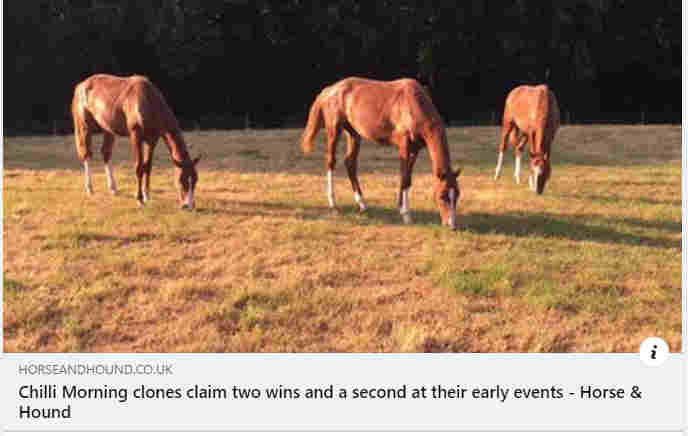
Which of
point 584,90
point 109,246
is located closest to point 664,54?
point 584,90

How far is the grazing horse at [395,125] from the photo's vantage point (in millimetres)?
8586

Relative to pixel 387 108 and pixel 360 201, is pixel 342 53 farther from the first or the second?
pixel 387 108

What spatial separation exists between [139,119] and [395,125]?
422 cm

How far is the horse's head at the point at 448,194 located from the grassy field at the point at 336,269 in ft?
0.84

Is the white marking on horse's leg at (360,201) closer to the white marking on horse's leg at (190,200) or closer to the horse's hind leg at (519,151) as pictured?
→ the white marking on horse's leg at (190,200)

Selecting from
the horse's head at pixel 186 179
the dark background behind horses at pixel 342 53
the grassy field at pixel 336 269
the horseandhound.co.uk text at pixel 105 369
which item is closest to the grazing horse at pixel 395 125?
the grassy field at pixel 336 269

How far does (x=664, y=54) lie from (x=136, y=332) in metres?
38.8

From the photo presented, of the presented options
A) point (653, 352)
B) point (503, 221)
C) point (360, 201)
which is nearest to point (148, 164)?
point (360, 201)

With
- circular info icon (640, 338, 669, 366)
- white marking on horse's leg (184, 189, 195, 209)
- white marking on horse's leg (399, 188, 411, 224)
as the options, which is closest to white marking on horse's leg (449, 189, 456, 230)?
white marking on horse's leg (399, 188, 411, 224)

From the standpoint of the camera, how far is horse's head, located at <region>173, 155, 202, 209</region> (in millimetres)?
9617

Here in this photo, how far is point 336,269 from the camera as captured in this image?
7.11m

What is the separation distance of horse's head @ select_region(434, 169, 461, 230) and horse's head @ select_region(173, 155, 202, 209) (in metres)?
3.85

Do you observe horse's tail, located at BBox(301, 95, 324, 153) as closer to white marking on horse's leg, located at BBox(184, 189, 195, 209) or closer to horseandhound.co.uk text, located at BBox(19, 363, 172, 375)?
white marking on horse's leg, located at BBox(184, 189, 195, 209)

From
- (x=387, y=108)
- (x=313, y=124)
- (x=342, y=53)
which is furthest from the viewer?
(x=342, y=53)
